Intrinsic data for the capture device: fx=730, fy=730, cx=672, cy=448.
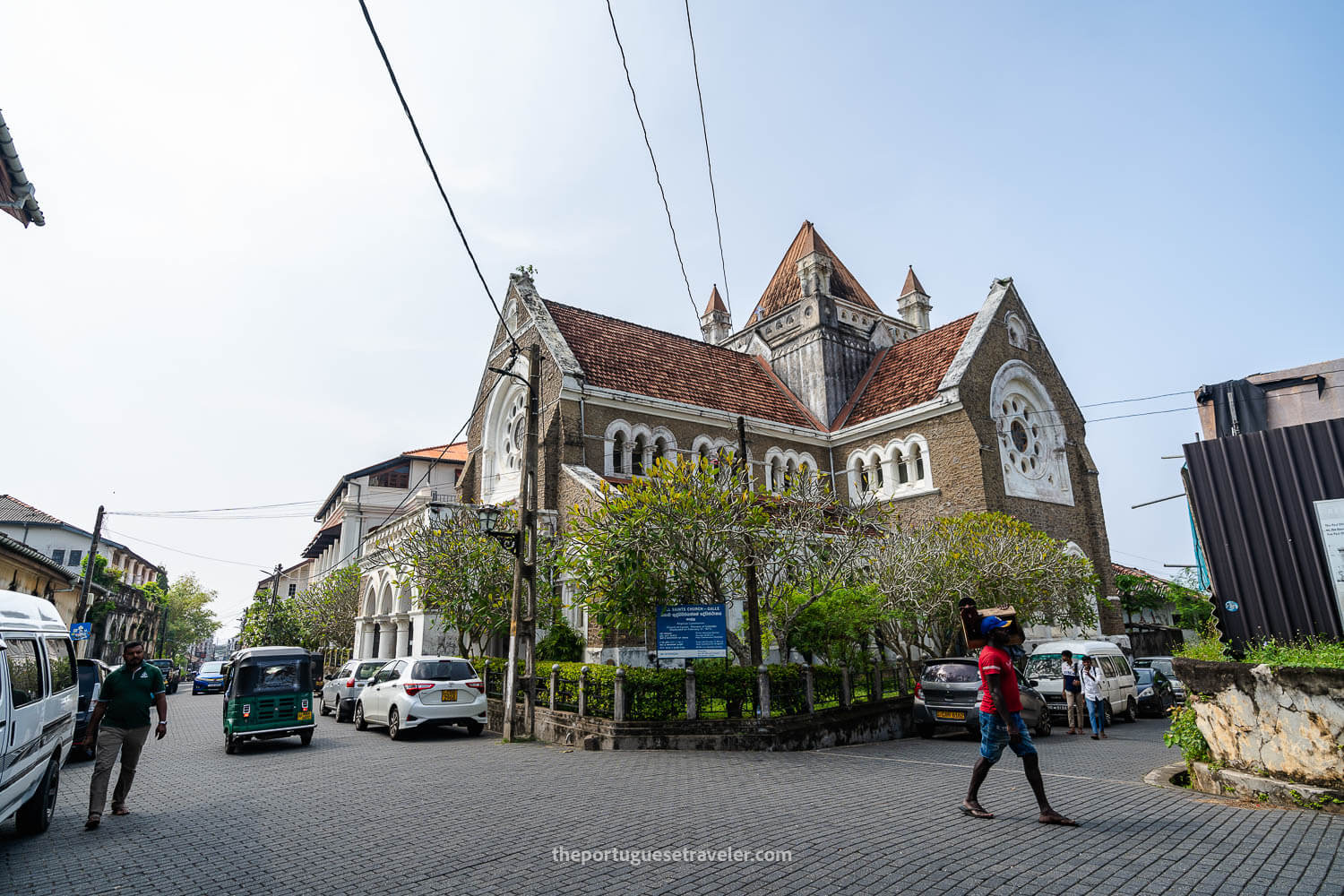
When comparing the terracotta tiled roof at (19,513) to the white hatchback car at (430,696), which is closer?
the white hatchback car at (430,696)

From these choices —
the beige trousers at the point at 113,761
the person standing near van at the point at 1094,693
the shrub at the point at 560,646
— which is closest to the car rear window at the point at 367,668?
the shrub at the point at 560,646

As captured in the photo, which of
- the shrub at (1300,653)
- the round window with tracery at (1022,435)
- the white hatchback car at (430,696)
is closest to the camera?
the shrub at (1300,653)

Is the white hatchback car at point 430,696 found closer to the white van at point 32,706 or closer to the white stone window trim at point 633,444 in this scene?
the white van at point 32,706

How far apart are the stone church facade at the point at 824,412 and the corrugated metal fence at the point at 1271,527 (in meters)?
13.9

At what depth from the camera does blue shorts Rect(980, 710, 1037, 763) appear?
6371 mm

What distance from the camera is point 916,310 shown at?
3794 centimetres

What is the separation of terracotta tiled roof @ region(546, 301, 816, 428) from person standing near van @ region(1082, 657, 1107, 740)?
13.9m

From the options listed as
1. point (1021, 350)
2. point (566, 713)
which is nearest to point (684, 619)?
point (566, 713)

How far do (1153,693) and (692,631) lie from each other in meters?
14.1

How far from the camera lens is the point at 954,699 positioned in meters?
13.6

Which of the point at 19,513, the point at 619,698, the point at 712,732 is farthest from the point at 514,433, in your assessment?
the point at 19,513

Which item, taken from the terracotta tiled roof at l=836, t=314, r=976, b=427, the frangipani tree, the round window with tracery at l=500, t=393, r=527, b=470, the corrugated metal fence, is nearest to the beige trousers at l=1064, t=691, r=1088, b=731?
the frangipani tree

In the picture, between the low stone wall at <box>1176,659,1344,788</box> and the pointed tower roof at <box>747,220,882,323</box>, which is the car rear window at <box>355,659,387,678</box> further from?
the pointed tower roof at <box>747,220,882,323</box>

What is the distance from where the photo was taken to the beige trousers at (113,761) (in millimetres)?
7293
